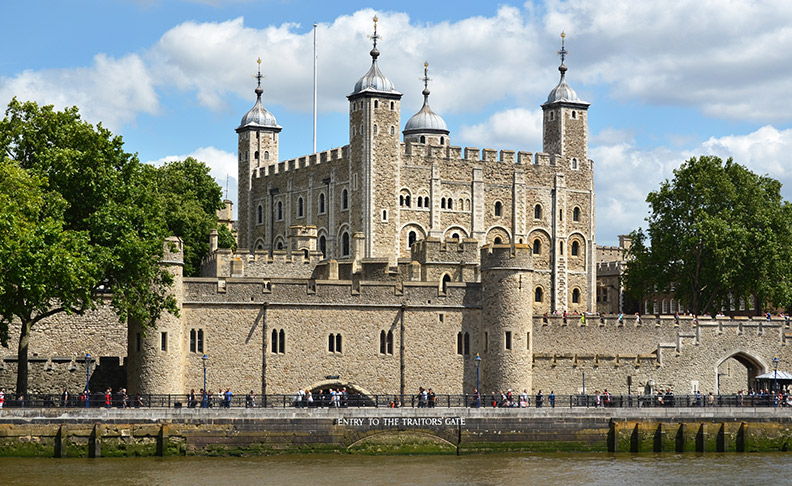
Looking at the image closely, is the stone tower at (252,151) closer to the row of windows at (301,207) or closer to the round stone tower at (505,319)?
the row of windows at (301,207)

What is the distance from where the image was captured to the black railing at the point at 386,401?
5081cm

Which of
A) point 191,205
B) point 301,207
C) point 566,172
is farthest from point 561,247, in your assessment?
point 191,205

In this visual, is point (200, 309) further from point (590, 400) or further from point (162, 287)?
point (590, 400)

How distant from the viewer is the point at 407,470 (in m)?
48.8

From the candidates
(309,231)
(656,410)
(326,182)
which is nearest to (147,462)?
(656,410)

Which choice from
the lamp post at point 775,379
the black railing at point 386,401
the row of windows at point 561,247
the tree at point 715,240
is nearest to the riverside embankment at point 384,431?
the black railing at point 386,401

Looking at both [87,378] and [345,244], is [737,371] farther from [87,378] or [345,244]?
[345,244]

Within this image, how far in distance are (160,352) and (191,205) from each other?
88.9ft

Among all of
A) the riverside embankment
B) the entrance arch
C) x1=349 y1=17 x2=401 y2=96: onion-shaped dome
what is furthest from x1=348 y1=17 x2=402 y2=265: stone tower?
the riverside embankment

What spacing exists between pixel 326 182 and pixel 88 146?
37833 millimetres

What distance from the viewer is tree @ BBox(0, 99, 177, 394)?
5050 centimetres

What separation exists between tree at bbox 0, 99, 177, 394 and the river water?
19.7 feet

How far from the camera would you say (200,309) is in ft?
186

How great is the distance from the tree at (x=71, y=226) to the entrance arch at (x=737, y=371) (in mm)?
24807
